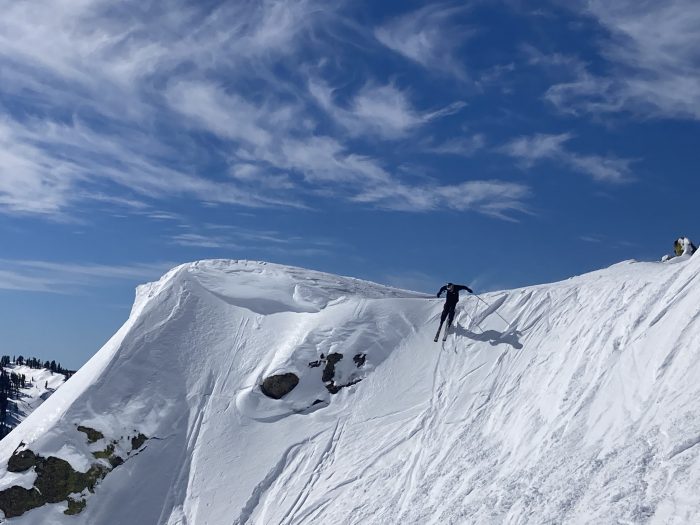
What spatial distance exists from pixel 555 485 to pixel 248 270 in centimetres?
1813

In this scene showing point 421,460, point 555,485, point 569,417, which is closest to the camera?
point 555,485

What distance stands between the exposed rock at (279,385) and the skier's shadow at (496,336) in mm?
5383

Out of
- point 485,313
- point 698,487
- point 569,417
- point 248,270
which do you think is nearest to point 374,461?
point 569,417

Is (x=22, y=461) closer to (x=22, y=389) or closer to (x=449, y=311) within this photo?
(x=449, y=311)

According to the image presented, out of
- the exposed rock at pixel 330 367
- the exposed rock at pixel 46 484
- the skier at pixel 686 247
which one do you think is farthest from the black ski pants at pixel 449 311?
the exposed rock at pixel 46 484

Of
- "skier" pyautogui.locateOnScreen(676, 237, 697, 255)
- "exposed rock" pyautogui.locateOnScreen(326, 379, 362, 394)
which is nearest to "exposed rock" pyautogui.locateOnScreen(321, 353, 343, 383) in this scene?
"exposed rock" pyautogui.locateOnScreen(326, 379, 362, 394)

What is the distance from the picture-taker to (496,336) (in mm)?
18812

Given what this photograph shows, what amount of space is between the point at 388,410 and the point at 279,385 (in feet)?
12.2

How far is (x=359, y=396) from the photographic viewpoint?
1848 centimetres

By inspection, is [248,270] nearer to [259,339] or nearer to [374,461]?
[259,339]

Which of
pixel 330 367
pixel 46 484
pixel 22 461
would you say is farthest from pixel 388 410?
pixel 22 461

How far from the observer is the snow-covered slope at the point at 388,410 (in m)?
11.2

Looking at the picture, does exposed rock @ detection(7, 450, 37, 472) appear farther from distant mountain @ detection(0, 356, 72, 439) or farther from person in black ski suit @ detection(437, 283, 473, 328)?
distant mountain @ detection(0, 356, 72, 439)

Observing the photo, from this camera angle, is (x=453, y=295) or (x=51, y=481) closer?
(x=51, y=481)
